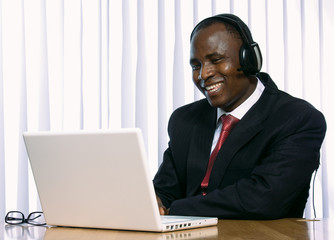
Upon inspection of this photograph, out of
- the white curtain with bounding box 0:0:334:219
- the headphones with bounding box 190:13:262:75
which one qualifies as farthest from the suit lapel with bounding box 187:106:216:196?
the white curtain with bounding box 0:0:334:219

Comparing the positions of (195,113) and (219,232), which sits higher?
(195,113)

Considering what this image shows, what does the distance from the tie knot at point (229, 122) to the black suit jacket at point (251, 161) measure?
66mm

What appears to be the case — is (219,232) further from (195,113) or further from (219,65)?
(195,113)

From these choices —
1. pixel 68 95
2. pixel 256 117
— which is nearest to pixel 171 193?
pixel 256 117

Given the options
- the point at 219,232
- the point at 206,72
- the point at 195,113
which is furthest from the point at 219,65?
the point at 219,232

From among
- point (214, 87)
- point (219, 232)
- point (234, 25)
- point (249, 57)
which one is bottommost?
point (219, 232)

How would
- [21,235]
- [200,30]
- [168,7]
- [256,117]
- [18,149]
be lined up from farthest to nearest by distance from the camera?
[168,7], [18,149], [200,30], [256,117], [21,235]

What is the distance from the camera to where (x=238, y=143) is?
5.93ft

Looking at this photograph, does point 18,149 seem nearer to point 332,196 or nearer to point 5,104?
point 5,104

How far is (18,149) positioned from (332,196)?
1.99 meters

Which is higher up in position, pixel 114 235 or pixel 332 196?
pixel 114 235

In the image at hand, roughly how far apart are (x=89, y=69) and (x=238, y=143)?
60.6 inches

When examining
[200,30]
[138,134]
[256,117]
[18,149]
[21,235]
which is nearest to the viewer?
[138,134]

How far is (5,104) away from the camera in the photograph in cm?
305
